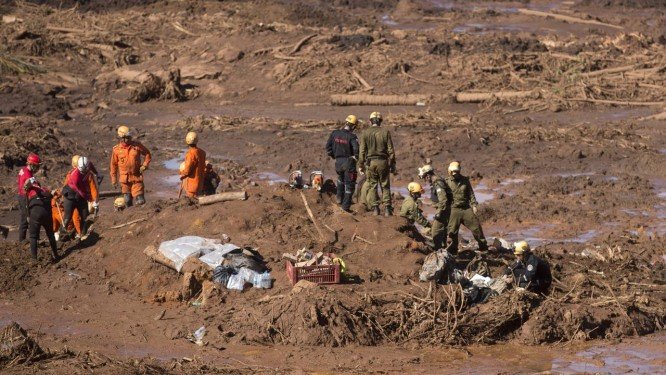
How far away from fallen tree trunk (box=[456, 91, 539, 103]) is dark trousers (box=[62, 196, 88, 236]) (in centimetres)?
1357

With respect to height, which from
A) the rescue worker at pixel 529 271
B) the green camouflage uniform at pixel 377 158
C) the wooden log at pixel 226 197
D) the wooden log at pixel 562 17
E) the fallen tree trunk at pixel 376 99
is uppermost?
the green camouflage uniform at pixel 377 158

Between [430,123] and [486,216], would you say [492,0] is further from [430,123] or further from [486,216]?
[486,216]

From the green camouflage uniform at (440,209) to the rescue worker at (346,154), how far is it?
1.44 meters

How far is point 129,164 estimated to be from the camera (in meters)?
17.1

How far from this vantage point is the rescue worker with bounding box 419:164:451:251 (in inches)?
593

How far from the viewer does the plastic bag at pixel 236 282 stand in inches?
553

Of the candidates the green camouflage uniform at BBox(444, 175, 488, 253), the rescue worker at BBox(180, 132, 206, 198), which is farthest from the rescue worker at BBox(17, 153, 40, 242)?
the green camouflage uniform at BBox(444, 175, 488, 253)

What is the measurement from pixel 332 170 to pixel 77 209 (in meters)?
7.51

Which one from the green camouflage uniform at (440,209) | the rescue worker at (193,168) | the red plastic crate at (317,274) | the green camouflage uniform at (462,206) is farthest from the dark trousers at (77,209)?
the green camouflage uniform at (462,206)

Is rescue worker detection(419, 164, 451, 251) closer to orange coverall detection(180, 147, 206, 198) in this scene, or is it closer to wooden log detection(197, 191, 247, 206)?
wooden log detection(197, 191, 247, 206)

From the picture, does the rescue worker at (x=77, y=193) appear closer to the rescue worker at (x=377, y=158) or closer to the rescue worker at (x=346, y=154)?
the rescue worker at (x=346, y=154)

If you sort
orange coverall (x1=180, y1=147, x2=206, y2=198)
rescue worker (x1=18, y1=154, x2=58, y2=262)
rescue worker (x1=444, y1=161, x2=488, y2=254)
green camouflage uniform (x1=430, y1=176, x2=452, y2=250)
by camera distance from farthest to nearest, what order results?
orange coverall (x1=180, y1=147, x2=206, y2=198) < rescue worker (x1=18, y1=154, x2=58, y2=262) < rescue worker (x1=444, y1=161, x2=488, y2=254) < green camouflage uniform (x1=430, y1=176, x2=452, y2=250)

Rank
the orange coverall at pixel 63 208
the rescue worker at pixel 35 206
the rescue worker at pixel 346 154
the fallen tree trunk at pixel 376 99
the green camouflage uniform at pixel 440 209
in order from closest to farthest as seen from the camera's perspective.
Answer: the green camouflage uniform at pixel 440 209 < the rescue worker at pixel 35 206 < the rescue worker at pixel 346 154 < the orange coverall at pixel 63 208 < the fallen tree trunk at pixel 376 99

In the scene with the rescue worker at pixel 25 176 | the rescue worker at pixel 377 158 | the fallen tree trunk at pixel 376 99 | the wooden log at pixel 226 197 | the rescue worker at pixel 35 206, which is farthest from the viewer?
the fallen tree trunk at pixel 376 99
